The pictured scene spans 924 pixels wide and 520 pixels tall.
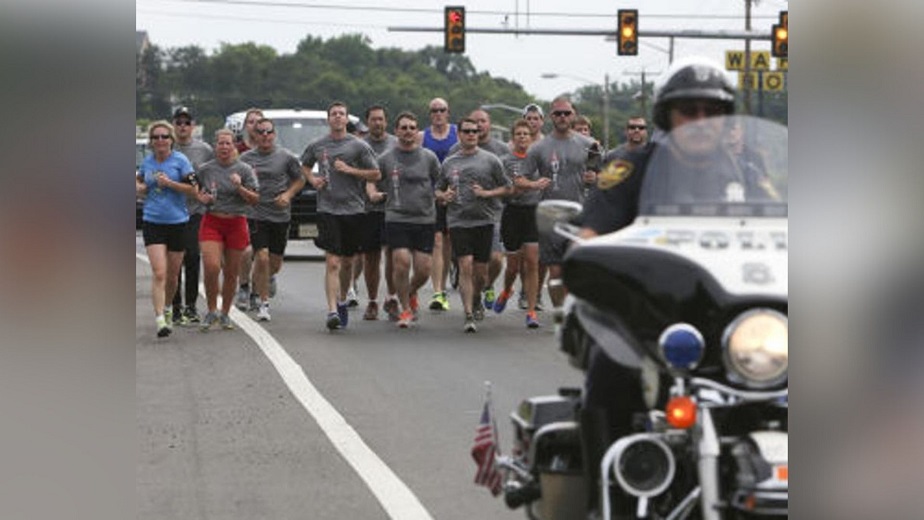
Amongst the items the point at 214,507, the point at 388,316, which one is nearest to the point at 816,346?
the point at 214,507

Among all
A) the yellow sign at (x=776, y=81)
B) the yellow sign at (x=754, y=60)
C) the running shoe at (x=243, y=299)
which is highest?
the yellow sign at (x=754, y=60)

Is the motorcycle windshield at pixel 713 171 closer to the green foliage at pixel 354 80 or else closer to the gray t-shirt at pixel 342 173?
the gray t-shirt at pixel 342 173

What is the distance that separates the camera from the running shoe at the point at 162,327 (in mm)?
16703

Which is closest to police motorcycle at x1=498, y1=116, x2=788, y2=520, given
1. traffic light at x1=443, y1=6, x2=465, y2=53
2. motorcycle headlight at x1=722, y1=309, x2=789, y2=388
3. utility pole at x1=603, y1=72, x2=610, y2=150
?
motorcycle headlight at x1=722, y1=309, x2=789, y2=388

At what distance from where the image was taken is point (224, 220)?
17.8 metres

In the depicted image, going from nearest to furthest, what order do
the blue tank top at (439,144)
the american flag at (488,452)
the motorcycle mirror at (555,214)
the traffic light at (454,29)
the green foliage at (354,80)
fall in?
the motorcycle mirror at (555,214), the american flag at (488,452), the blue tank top at (439,144), the traffic light at (454,29), the green foliage at (354,80)

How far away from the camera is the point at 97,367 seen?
124 inches

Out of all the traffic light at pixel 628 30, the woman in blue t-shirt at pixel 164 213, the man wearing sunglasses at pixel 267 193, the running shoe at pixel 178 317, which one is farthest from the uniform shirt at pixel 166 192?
the traffic light at pixel 628 30

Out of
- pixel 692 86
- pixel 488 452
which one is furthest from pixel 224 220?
pixel 692 86

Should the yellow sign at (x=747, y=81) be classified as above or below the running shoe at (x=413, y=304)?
above

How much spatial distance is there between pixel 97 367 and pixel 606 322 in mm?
2270

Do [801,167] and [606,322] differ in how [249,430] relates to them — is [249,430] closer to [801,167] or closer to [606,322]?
[606,322]

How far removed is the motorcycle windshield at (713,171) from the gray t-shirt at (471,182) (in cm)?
1237

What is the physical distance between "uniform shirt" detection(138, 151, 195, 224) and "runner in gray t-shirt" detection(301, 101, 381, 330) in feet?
5.10
